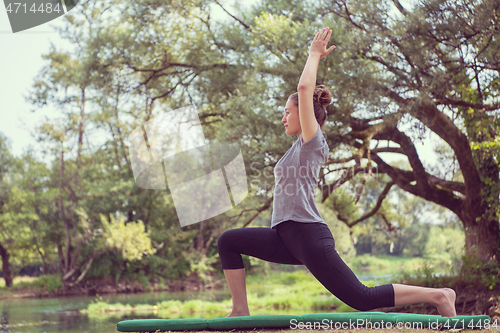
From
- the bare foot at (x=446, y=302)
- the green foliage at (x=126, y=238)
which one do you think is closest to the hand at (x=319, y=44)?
the bare foot at (x=446, y=302)

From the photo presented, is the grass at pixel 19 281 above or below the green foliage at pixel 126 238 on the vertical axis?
below

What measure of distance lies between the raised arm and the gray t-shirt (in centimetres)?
6

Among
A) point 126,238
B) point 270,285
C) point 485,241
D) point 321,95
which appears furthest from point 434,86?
point 270,285

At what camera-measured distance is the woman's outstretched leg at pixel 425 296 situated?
8.65ft

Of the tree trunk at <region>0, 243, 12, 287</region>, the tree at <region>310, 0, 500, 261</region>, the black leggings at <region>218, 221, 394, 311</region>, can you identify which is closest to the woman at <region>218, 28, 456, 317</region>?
the black leggings at <region>218, 221, 394, 311</region>

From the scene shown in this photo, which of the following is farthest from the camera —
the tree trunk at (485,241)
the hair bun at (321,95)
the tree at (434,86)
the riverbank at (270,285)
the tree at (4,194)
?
the tree at (4,194)

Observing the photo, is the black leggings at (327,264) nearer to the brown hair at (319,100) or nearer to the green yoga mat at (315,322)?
the green yoga mat at (315,322)

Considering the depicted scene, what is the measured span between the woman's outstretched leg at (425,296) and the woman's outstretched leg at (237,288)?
92cm

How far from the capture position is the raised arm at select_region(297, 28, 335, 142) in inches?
101

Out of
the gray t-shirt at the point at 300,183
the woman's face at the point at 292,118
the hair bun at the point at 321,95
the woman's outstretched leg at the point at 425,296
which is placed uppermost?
the hair bun at the point at 321,95

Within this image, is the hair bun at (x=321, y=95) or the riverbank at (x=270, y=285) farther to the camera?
the riverbank at (x=270, y=285)

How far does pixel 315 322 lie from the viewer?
3.07 metres

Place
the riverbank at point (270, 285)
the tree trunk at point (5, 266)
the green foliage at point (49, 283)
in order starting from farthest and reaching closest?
the tree trunk at point (5, 266) → the green foliage at point (49, 283) → the riverbank at point (270, 285)

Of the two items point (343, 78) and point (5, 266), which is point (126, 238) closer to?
point (5, 266)
